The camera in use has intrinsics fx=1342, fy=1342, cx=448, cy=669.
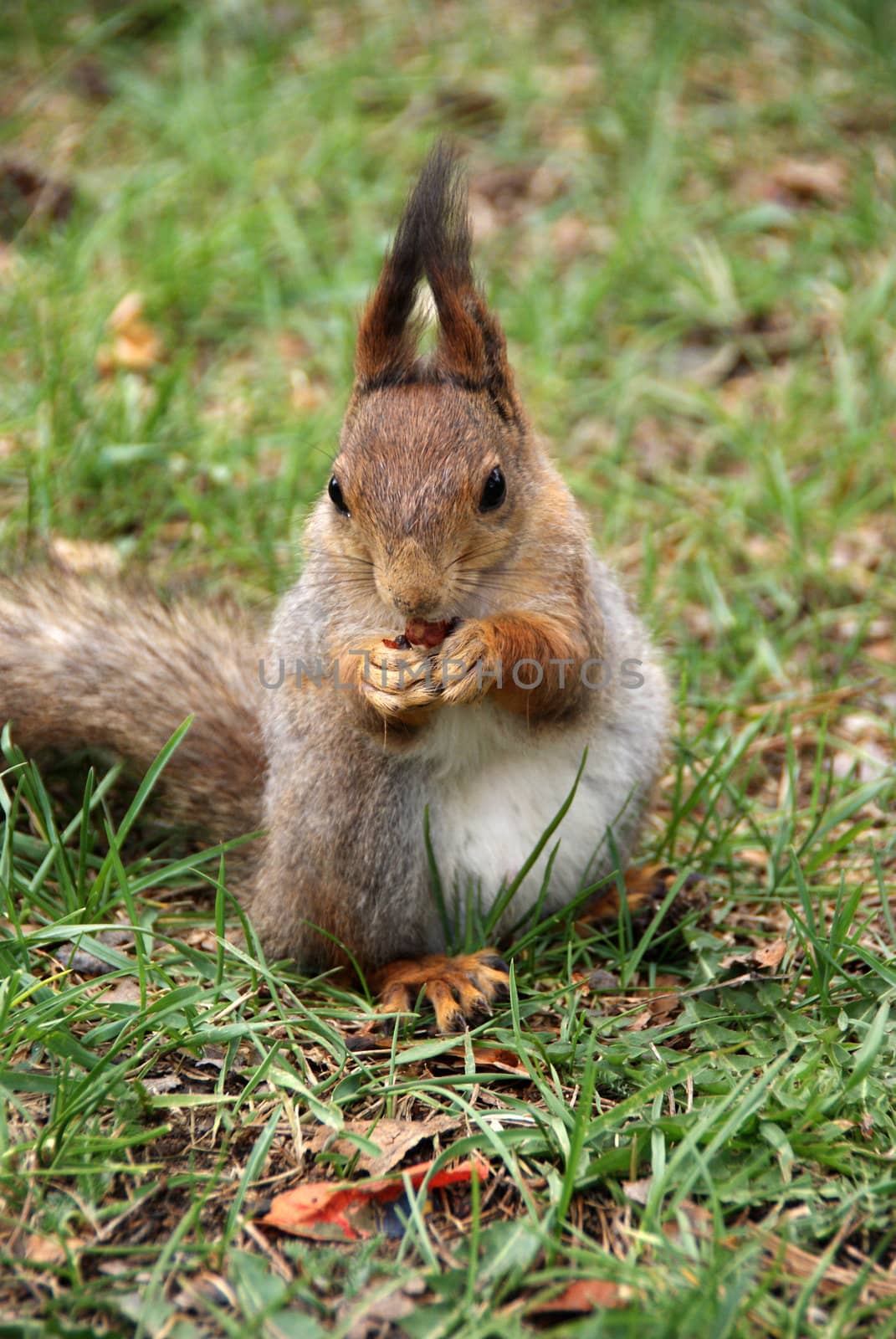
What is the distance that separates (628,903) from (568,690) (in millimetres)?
503

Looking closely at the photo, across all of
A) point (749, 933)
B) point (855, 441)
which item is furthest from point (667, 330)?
point (749, 933)

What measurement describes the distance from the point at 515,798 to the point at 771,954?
0.51 metres

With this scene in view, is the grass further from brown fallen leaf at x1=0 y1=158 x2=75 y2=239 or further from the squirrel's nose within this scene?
the squirrel's nose

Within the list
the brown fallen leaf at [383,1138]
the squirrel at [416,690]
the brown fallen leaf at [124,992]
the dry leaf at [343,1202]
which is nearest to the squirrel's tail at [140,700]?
the squirrel at [416,690]

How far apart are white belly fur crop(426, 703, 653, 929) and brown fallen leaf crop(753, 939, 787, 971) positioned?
32 centimetres

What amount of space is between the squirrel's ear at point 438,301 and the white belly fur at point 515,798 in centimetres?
55

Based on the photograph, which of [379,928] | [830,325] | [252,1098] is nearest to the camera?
[252,1098]

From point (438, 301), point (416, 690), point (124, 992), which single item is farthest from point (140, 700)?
point (438, 301)

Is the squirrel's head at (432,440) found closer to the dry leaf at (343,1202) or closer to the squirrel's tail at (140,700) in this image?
the squirrel's tail at (140,700)

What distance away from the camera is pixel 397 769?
7.11 ft

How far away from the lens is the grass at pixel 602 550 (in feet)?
5.34

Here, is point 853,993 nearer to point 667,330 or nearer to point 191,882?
point 191,882

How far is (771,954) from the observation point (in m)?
2.25

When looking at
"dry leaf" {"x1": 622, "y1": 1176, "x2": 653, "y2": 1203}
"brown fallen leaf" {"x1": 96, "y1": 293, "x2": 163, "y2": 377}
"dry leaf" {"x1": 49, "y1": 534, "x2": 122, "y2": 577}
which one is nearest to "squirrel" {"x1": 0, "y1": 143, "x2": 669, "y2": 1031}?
"dry leaf" {"x1": 622, "y1": 1176, "x2": 653, "y2": 1203}
